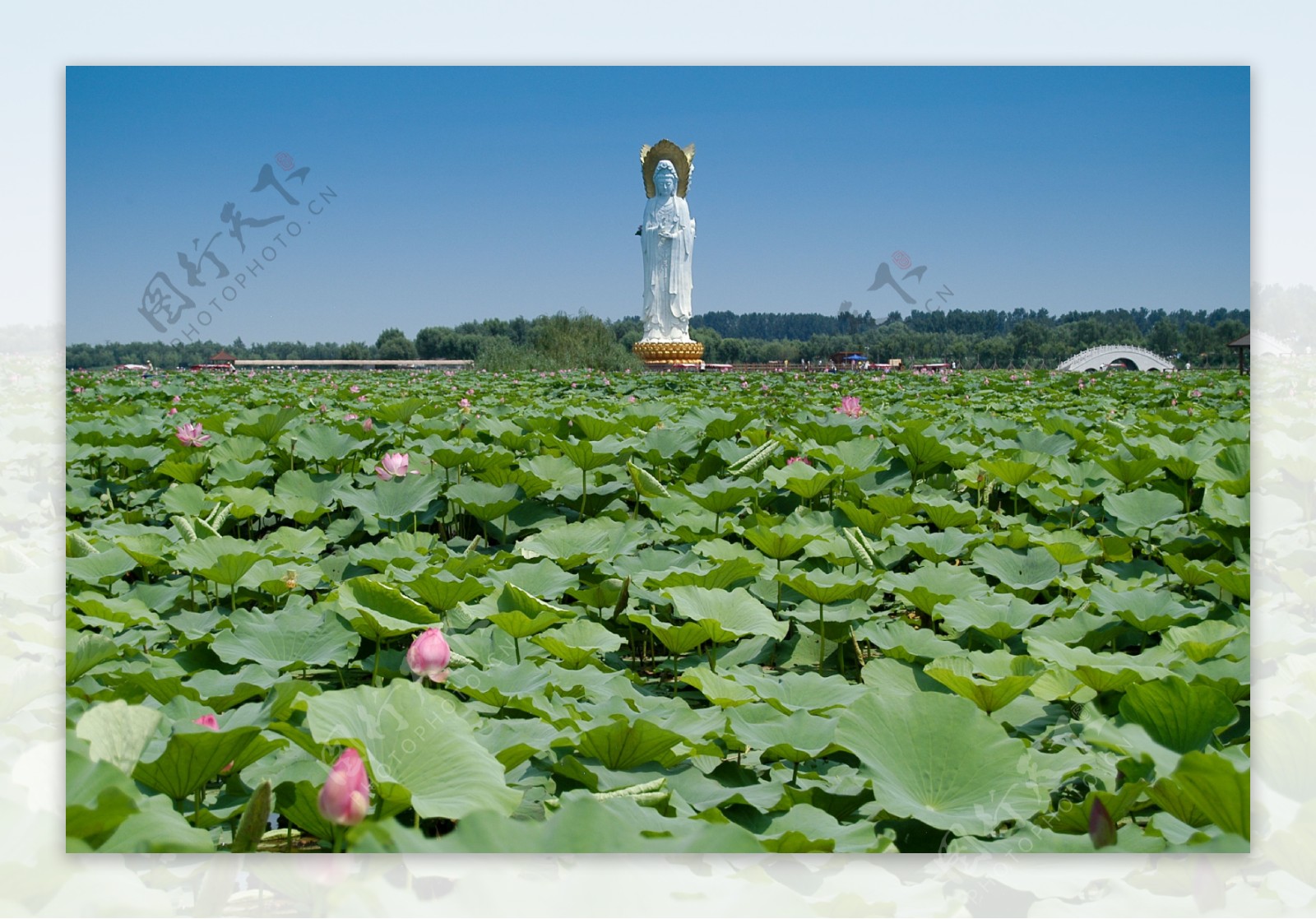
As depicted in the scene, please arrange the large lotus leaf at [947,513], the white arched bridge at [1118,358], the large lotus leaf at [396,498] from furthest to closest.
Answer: the white arched bridge at [1118,358] → the large lotus leaf at [396,498] → the large lotus leaf at [947,513]

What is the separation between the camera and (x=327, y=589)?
→ 2.26 m

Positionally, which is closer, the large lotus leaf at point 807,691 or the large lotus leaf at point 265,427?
the large lotus leaf at point 807,691

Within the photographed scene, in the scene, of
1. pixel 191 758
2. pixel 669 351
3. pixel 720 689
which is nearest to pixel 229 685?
pixel 191 758

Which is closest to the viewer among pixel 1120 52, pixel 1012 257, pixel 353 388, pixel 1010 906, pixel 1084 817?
pixel 1084 817

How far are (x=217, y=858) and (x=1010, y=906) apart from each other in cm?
102

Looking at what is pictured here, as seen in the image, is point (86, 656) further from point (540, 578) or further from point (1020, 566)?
point (1020, 566)

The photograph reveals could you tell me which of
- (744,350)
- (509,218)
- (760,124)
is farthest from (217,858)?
(744,350)

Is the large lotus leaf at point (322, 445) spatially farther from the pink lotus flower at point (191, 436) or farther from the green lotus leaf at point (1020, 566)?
the green lotus leaf at point (1020, 566)

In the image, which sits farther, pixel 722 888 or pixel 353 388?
pixel 353 388

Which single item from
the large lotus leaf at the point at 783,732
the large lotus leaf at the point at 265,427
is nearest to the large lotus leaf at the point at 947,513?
the large lotus leaf at the point at 783,732

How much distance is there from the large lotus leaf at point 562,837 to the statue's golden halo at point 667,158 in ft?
56.7

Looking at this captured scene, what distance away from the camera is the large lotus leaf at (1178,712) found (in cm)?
131

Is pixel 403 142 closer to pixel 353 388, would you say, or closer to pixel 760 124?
pixel 760 124

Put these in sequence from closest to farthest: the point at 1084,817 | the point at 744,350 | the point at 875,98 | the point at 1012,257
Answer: the point at 1084,817 → the point at 875,98 → the point at 1012,257 → the point at 744,350
